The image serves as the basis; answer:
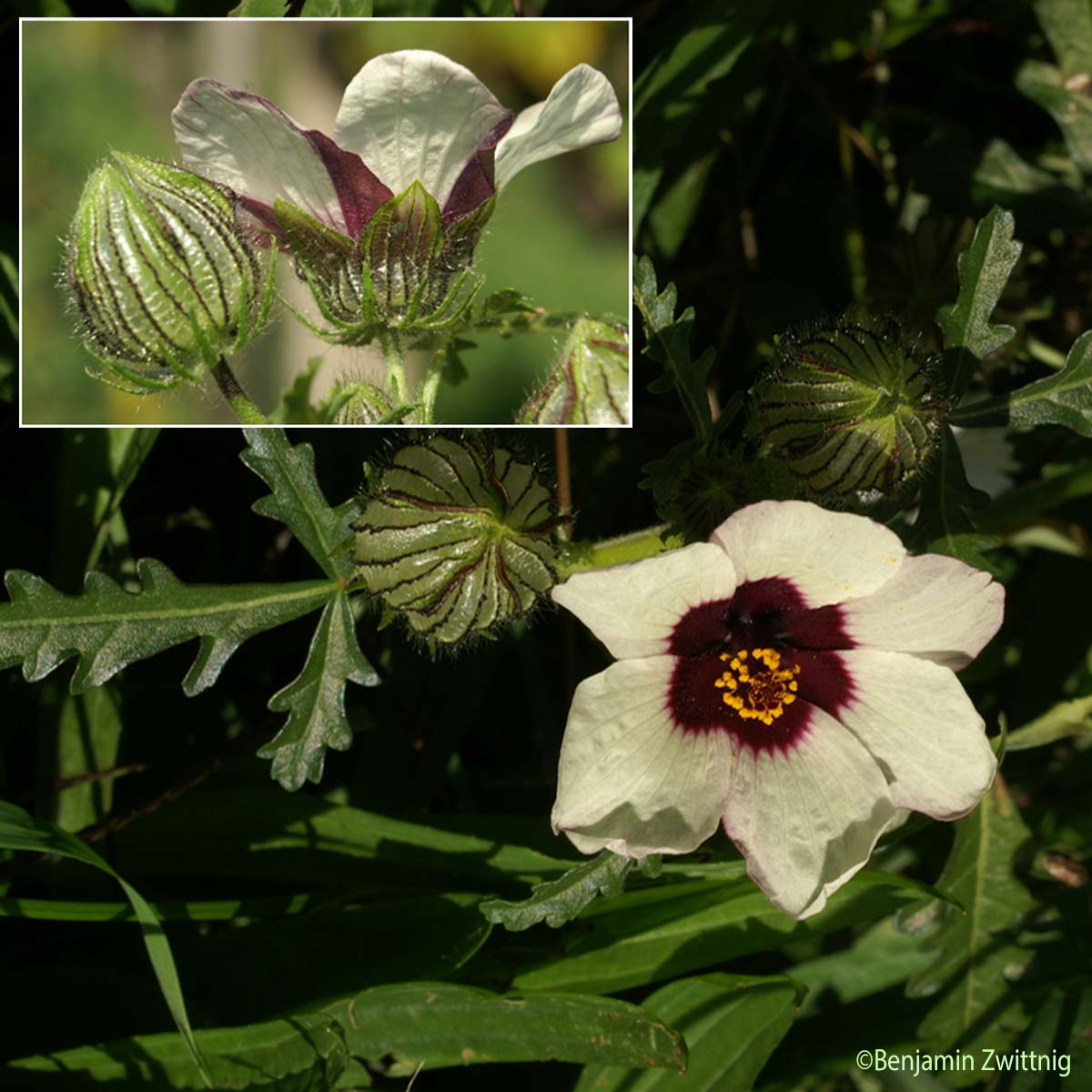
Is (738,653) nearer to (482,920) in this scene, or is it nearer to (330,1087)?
(482,920)

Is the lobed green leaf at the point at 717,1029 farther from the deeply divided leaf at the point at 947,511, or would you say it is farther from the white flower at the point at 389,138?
the white flower at the point at 389,138

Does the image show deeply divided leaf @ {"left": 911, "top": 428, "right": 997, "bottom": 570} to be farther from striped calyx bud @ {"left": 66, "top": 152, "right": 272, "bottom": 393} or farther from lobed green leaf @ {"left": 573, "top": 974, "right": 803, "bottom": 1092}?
striped calyx bud @ {"left": 66, "top": 152, "right": 272, "bottom": 393}

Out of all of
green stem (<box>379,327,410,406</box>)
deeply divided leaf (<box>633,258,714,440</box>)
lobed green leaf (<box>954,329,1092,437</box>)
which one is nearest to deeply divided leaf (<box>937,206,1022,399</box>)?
lobed green leaf (<box>954,329,1092,437</box>)

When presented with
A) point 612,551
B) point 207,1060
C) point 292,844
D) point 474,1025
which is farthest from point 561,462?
point 207,1060

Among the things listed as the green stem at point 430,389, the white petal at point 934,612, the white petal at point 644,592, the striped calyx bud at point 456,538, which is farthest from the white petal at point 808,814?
the green stem at point 430,389

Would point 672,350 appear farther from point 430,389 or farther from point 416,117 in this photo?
point 416,117
